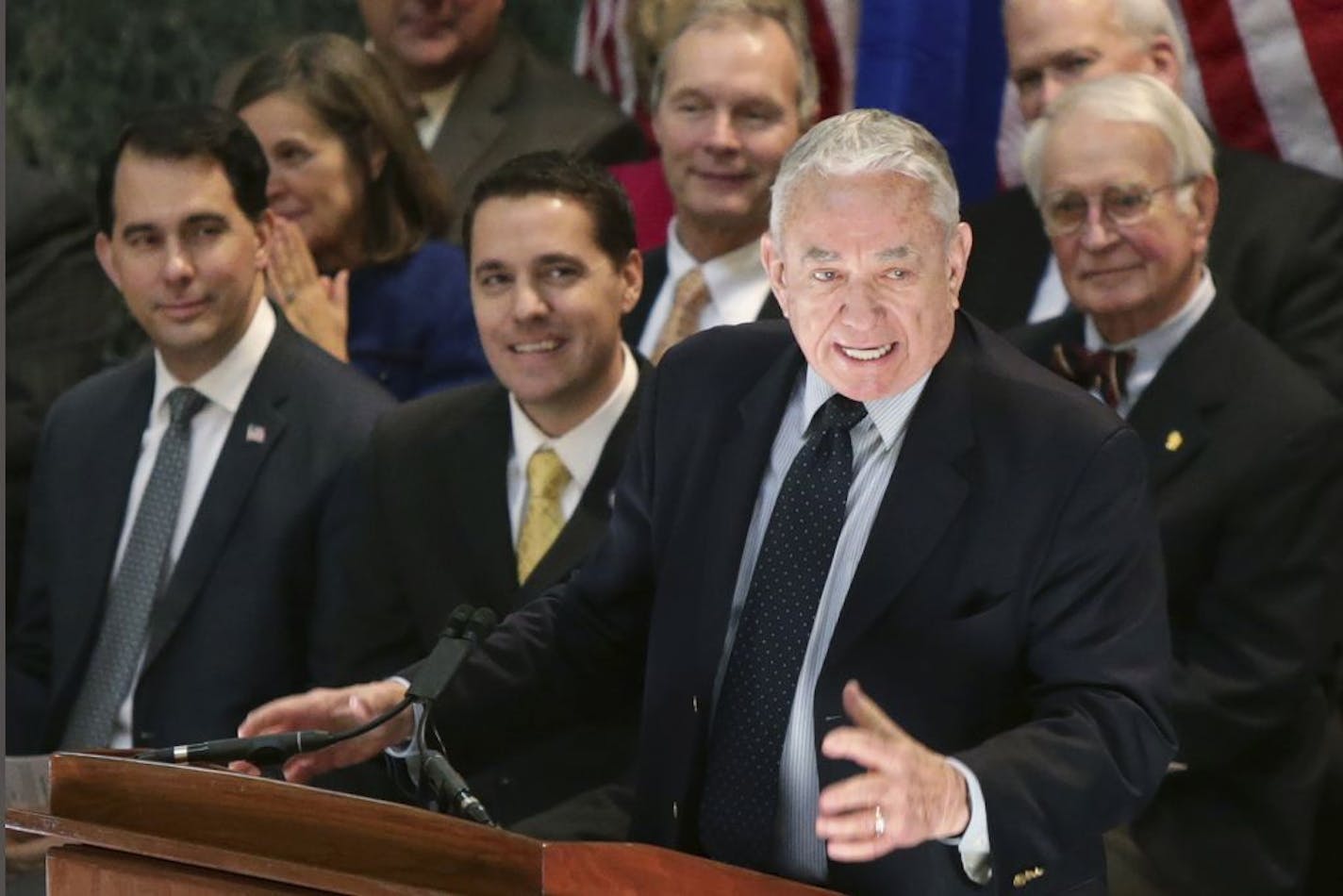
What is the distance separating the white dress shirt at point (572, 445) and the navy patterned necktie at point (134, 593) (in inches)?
25.1

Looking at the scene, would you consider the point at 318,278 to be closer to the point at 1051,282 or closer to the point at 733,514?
the point at 1051,282

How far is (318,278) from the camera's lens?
439cm

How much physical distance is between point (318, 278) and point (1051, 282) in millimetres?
1296

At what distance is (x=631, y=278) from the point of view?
3771 millimetres

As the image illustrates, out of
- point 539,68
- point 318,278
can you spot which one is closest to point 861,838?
point 318,278

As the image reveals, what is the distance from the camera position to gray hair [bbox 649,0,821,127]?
419 cm

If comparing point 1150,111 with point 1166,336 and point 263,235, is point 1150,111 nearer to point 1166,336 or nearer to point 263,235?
point 1166,336

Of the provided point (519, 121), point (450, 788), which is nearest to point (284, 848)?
point (450, 788)

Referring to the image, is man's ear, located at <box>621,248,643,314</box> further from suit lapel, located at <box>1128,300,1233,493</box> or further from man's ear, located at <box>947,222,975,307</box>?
man's ear, located at <box>947,222,975,307</box>

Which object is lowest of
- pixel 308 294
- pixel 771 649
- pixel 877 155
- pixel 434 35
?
pixel 771 649

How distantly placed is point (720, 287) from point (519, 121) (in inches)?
34.0

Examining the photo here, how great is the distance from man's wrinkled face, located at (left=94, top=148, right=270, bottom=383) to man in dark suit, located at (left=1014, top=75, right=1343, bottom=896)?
52.6 inches

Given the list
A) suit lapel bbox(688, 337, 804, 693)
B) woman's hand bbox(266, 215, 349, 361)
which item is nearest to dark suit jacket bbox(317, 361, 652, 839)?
woman's hand bbox(266, 215, 349, 361)

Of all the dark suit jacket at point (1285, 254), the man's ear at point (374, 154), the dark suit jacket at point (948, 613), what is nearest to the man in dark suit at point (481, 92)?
the man's ear at point (374, 154)
